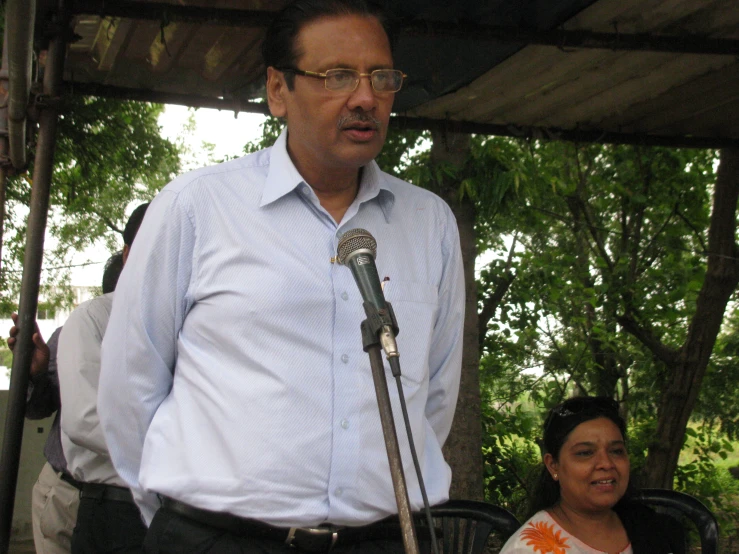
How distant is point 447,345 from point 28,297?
65.1 inches

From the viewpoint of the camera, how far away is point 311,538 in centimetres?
178

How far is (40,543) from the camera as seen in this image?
11.6ft

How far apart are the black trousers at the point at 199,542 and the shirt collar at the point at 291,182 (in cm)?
71

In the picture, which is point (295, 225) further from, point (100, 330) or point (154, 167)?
point (154, 167)

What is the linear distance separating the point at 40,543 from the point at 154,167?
30.3 ft

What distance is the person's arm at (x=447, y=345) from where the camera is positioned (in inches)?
88.4

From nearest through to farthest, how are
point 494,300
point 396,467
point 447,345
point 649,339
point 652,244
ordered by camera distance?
point 396,467 < point 447,345 < point 649,339 < point 494,300 < point 652,244

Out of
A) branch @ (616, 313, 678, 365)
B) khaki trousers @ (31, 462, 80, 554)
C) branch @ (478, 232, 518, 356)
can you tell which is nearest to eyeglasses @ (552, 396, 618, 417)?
khaki trousers @ (31, 462, 80, 554)

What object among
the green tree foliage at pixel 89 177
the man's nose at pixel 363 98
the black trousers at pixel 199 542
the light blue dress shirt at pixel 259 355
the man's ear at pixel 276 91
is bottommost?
the black trousers at pixel 199 542

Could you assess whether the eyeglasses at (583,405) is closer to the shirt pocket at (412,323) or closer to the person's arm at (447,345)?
the person's arm at (447,345)

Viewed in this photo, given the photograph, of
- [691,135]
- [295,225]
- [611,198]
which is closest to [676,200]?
[611,198]

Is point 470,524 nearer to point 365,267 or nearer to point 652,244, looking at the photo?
point 365,267

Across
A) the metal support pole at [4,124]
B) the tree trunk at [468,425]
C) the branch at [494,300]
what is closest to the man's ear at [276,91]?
the metal support pole at [4,124]

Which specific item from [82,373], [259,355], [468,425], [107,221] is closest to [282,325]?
[259,355]
